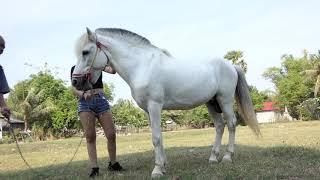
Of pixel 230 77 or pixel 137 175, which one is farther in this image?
pixel 230 77

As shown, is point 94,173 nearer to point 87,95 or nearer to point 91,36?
point 87,95

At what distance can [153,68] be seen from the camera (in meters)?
6.36

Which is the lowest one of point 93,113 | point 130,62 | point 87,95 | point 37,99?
point 93,113

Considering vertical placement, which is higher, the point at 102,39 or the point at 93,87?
the point at 102,39

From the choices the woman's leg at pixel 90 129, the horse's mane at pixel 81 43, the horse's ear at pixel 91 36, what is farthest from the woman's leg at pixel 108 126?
the horse's ear at pixel 91 36

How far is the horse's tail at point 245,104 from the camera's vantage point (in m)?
7.88

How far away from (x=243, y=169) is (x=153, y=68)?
75.1 inches

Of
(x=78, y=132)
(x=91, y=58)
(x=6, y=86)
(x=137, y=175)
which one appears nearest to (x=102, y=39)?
(x=91, y=58)

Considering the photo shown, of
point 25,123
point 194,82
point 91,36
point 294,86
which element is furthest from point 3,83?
point 294,86

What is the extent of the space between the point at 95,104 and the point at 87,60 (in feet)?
3.54

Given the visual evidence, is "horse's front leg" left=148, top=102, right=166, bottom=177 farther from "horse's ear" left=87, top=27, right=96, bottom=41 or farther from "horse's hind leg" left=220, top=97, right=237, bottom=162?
"horse's hind leg" left=220, top=97, right=237, bottom=162

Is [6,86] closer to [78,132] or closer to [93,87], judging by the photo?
[93,87]

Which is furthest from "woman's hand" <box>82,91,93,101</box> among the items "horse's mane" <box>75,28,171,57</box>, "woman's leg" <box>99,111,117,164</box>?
"horse's mane" <box>75,28,171,57</box>

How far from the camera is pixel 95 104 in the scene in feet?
23.2
